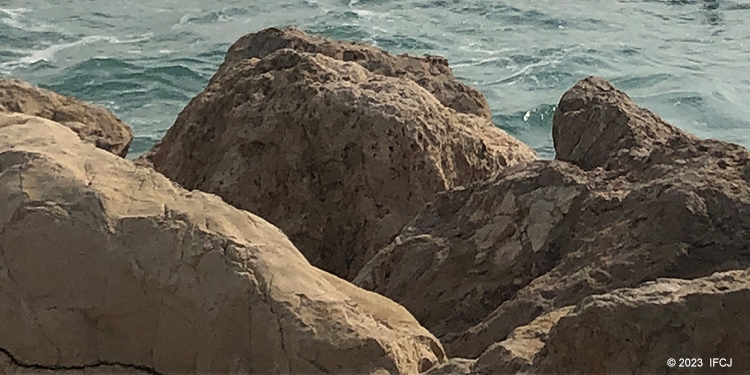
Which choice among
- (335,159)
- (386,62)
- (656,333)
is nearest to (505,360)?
(656,333)

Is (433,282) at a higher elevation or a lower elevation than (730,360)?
lower

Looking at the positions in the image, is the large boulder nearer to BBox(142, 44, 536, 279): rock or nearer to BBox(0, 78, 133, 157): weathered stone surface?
BBox(142, 44, 536, 279): rock

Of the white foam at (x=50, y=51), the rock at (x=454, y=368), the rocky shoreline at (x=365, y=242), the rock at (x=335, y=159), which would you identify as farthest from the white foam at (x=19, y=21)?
the rock at (x=454, y=368)

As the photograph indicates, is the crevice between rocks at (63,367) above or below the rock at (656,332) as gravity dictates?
below

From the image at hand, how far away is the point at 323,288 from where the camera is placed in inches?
115

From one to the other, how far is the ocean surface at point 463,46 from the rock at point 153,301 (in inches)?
301

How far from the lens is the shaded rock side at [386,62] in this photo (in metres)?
5.92

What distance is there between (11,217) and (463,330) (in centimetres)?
158

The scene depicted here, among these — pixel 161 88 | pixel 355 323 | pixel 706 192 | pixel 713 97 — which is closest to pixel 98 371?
pixel 355 323

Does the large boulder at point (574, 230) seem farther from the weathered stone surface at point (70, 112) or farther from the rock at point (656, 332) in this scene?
the weathered stone surface at point (70, 112)

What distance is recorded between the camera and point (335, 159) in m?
4.82

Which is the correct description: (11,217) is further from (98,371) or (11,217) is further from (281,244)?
(281,244)

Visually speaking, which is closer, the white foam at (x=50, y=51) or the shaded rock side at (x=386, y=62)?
the shaded rock side at (x=386, y=62)

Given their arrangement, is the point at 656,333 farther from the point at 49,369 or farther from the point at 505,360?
the point at 49,369
